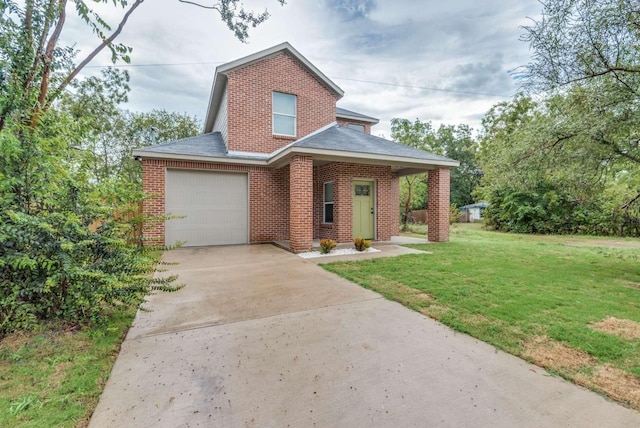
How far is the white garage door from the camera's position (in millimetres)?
9062

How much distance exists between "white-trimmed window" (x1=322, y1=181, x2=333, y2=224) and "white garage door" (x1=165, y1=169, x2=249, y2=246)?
2.64 metres

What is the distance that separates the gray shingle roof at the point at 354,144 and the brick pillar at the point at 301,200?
545 mm

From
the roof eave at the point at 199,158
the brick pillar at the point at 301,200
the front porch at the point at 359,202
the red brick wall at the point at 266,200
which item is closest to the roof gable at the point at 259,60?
the roof eave at the point at 199,158

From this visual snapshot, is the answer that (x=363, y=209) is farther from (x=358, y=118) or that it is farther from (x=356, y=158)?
(x=358, y=118)

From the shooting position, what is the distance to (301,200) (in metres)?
7.91

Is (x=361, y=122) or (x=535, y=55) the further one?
(x=361, y=122)

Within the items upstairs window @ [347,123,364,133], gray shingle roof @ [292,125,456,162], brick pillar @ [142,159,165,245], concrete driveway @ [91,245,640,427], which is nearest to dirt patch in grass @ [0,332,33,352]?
concrete driveway @ [91,245,640,427]

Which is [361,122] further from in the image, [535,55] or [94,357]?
[94,357]

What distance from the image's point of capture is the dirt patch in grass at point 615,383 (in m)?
2.05

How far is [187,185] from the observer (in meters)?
9.20

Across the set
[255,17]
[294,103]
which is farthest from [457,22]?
[255,17]

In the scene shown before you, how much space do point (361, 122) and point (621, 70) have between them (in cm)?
989

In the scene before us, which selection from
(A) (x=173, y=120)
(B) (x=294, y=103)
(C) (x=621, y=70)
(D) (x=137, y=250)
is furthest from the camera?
(A) (x=173, y=120)

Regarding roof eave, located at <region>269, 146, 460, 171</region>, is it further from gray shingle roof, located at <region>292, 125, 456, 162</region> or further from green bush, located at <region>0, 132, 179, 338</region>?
green bush, located at <region>0, 132, 179, 338</region>
